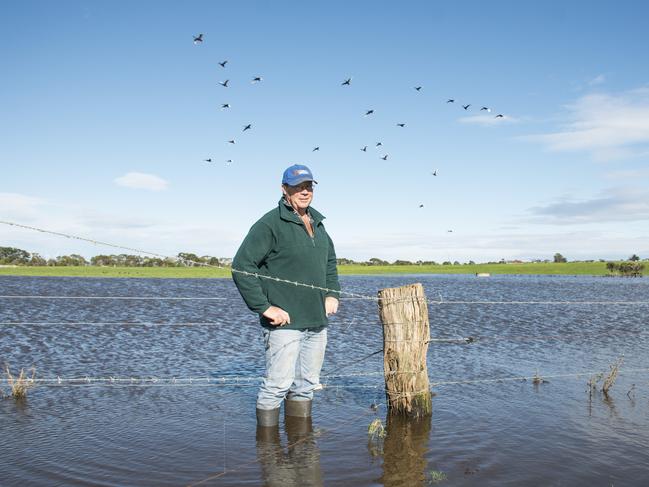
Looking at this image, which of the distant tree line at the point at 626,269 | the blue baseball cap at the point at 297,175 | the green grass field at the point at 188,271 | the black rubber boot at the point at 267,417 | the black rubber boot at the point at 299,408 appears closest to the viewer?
the blue baseball cap at the point at 297,175

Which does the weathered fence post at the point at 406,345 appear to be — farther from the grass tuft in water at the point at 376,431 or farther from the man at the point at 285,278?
the man at the point at 285,278

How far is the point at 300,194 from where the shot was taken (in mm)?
5555

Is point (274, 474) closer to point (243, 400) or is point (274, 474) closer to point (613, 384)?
point (243, 400)

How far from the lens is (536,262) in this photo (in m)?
129

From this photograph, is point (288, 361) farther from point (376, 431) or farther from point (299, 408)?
point (376, 431)

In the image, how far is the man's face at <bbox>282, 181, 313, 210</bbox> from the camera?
554cm

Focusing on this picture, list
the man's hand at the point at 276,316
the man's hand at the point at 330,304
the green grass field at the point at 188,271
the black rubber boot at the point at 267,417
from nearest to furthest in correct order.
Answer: the man's hand at the point at 276,316
the black rubber boot at the point at 267,417
the man's hand at the point at 330,304
the green grass field at the point at 188,271

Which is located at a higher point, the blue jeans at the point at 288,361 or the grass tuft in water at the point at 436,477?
the blue jeans at the point at 288,361

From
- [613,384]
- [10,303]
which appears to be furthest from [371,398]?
[10,303]

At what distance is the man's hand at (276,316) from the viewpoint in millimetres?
5289

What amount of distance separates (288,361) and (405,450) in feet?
4.83

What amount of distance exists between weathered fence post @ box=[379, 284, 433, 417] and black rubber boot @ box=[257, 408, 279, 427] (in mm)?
1516

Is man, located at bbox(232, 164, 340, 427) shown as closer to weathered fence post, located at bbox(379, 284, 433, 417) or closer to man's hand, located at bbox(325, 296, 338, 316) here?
man's hand, located at bbox(325, 296, 338, 316)

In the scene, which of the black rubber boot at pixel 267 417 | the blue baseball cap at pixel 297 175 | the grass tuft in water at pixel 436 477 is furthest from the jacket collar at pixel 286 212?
the grass tuft in water at pixel 436 477
